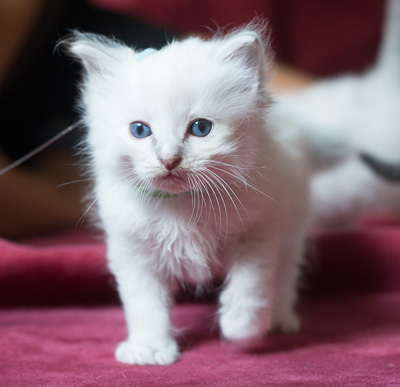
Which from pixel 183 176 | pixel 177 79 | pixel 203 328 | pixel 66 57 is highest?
pixel 66 57

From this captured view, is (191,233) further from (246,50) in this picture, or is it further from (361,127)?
(361,127)

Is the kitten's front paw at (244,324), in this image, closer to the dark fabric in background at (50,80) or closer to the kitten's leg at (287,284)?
the kitten's leg at (287,284)

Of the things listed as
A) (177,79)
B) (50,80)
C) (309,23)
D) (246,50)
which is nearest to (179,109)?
(177,79)

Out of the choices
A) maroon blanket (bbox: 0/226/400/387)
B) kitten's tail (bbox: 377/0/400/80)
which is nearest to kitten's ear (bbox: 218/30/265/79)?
maroon blanket (bbox: 0/226/400/387)

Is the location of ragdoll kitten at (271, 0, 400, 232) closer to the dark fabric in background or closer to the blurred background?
the blurred background

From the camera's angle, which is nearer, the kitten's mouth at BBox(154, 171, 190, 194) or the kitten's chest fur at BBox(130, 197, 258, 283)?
the kitten's mouth at BBox(154, 171, 190, 194)

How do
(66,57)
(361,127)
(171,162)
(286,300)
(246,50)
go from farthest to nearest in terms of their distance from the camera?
(66,57)
(361,127)
(286,300)
(246,50)
(171,162)

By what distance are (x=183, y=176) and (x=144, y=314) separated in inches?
11.6

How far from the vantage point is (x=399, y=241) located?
4.62ft

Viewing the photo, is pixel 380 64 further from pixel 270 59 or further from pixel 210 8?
pixel 270 59

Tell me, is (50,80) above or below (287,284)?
above

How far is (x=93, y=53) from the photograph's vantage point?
0.94 m

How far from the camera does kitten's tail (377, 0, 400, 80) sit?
1891 mm

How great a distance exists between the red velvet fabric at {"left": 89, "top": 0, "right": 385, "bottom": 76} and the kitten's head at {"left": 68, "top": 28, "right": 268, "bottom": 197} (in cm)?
134
